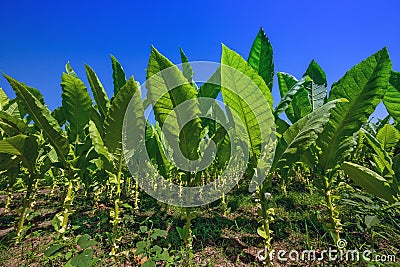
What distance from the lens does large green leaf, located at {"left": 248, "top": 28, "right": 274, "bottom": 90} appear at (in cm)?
160

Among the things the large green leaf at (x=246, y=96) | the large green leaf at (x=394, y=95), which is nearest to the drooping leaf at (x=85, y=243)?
the large green leaf at (x=246, y=96)

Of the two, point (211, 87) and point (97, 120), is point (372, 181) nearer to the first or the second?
point (211, 87)

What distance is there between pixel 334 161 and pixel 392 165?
0.29 m

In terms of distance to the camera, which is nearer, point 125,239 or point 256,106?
point 256,106

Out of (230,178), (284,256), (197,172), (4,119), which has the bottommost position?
(284,256)

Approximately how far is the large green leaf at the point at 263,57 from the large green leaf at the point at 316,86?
0.34 m

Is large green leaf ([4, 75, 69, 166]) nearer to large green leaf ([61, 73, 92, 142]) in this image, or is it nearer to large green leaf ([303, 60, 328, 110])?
large green leaf ([61, 73, 92, 142])

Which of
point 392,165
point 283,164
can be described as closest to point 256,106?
point 283,164

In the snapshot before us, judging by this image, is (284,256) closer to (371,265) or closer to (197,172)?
(371,265)

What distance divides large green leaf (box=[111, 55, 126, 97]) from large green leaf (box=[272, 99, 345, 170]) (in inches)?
46.1

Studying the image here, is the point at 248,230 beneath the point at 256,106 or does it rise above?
beneath

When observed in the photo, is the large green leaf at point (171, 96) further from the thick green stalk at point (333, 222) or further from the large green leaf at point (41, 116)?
the thick green stalk at point (333, 222)

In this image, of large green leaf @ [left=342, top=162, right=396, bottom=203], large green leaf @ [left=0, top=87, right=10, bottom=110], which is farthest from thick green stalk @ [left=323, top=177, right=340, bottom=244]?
large green leaf @ [left=0, top=87, right=10, bottom=110]

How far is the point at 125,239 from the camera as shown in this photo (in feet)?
5.97
